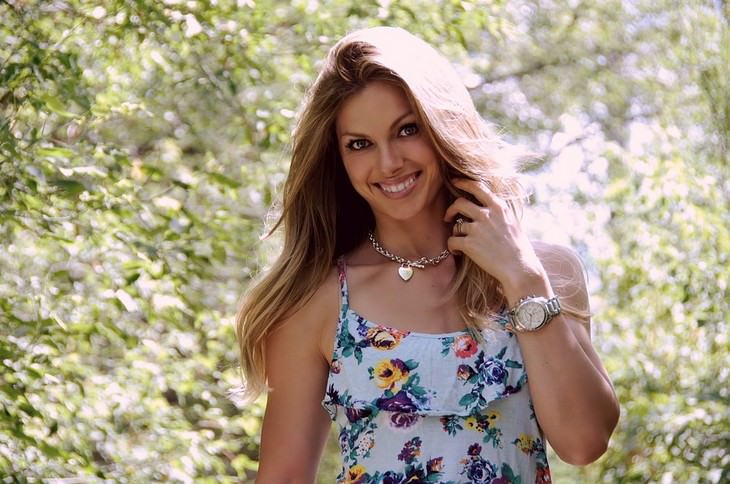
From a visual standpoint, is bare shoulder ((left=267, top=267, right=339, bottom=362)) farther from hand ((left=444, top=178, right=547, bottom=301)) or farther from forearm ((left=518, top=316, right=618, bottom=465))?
forearm ((left=518, top=316, right=618, bottom=465))

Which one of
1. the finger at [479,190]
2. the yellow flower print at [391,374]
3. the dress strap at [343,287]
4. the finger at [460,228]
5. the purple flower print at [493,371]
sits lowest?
the purple flower print at [493,371]

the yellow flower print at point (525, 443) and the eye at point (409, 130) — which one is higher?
the eye at point (409, 130)

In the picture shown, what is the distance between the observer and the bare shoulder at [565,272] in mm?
2414

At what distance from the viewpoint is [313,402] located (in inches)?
96.4

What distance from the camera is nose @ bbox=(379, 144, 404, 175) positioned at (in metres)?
2.29

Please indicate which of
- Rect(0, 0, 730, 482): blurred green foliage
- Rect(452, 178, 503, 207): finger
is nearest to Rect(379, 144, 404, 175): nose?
Rect(452, 178, 503, 207): finger

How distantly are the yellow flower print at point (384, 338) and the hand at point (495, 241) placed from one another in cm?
20

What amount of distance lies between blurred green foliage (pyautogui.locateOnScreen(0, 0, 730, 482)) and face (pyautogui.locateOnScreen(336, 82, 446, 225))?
617 millimetres

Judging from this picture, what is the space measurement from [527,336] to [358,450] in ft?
1.25

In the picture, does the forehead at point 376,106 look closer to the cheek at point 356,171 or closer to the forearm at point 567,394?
the cheek at point 356,171

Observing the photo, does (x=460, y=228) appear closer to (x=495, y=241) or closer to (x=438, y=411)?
(x=495, y=241)

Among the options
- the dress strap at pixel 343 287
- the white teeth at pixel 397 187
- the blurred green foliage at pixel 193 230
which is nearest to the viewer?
the white teeth at pixel 397 187

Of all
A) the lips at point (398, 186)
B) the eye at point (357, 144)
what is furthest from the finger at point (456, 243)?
the eye at point (357, 144)

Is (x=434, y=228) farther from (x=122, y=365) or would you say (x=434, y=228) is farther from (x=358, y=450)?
(x=122, y=365)
